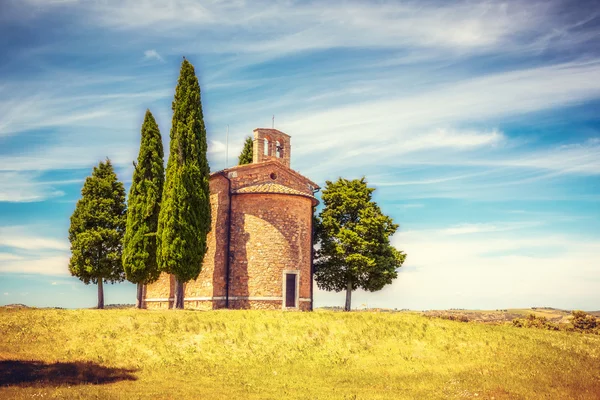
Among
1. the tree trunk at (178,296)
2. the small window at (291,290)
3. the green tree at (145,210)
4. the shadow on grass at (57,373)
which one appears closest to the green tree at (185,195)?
the tree trunk at (178,296)

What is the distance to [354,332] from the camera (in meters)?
27.8

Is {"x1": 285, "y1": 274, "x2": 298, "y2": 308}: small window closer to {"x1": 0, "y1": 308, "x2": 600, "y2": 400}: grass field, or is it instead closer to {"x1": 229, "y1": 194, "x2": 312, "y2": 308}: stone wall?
{"x1": 229, "y1": 194, "x2": 312, "y2": 308}: stone wall

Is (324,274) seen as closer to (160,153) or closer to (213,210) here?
(213,210)

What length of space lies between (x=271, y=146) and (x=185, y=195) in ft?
34.6

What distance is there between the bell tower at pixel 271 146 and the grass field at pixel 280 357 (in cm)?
1415

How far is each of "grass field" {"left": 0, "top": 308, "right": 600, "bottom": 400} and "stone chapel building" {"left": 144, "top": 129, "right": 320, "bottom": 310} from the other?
4.92 m

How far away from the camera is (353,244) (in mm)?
41438

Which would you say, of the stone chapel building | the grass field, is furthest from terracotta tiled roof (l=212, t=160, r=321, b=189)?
the grass field

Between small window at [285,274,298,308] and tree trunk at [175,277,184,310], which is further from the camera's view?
small window at [285,274,298,308]

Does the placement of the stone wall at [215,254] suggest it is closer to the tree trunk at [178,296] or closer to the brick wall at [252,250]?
the brick wall at [252,250]

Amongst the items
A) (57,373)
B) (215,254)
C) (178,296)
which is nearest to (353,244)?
(215,254)

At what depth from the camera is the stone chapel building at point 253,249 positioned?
34469 millimetres

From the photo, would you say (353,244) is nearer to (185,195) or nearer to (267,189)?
(267,189)

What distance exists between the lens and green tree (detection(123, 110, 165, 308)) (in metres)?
33.7
